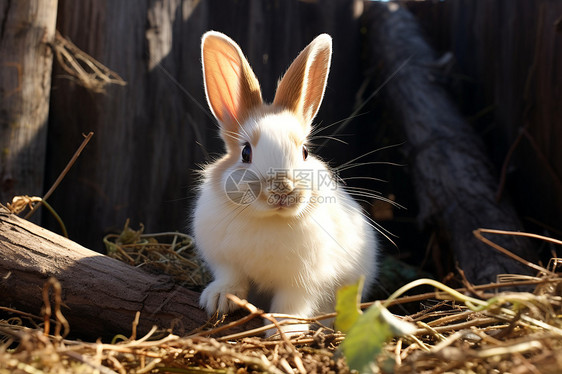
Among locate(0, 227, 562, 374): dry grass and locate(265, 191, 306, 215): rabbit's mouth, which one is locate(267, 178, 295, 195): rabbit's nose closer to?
locate(265, 191, 306, 215): rabbit's mouth

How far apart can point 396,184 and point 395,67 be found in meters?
1.10

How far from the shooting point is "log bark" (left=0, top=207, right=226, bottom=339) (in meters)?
2.60

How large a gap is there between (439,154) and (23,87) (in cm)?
313

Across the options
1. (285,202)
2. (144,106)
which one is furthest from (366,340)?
(144,106)

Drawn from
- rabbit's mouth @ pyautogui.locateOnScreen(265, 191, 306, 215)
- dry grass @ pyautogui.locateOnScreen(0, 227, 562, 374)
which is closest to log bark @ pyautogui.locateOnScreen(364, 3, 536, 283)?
dry grass @ pyautogui.locateOnScreen(0, 227, 562, 374)

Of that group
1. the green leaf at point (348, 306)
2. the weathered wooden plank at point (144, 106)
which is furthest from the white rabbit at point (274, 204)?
the weathered wooden plank at point (144, 106)

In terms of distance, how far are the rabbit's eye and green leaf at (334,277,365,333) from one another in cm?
107

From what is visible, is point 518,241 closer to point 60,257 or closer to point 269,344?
point 269,344

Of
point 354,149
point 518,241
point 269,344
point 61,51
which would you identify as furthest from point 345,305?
point 354,149

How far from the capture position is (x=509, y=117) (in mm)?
4301

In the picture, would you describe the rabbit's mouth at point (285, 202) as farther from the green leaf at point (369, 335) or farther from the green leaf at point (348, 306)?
the green leaf at point (369, 335)

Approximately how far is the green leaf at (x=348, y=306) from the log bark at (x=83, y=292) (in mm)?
974

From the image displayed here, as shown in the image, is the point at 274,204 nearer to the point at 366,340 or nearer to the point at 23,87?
the point at 366,340

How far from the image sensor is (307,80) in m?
3.03
